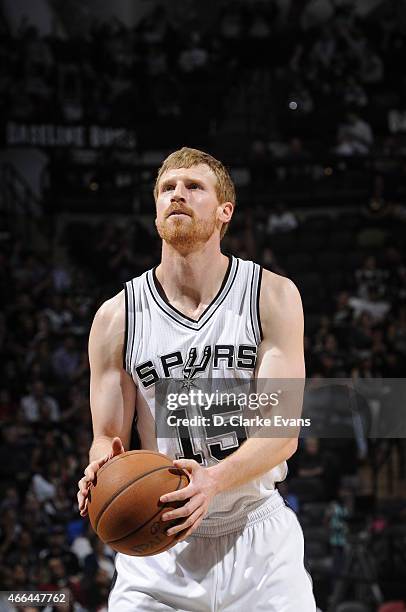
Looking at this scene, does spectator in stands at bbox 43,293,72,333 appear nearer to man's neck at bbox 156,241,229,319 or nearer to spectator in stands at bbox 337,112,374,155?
spectator in stands at bbox 337,112,374,155

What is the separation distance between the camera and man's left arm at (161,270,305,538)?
9.71 feet

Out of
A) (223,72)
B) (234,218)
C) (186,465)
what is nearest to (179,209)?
(186,465)

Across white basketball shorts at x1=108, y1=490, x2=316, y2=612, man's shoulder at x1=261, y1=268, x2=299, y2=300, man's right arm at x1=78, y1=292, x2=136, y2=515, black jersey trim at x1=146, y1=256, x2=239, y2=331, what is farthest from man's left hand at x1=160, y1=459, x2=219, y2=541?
man's shoulder at x1=261, y1=268, x2=299, y2=300

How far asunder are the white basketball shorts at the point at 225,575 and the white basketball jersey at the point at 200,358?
0.10 meters

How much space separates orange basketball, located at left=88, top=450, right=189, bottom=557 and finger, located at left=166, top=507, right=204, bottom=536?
0.02 meters

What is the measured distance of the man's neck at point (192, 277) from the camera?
11.7 feet

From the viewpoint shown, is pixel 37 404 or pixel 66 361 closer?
pixel 37 404

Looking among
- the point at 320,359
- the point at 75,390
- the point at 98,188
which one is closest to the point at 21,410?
the point at 75,390

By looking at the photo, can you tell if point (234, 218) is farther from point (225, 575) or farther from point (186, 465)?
point (186, 465)

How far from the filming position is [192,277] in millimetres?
3592

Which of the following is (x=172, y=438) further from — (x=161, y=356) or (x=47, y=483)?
(x=47, y=483)

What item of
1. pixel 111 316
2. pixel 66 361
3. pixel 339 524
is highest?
pixel 111 316

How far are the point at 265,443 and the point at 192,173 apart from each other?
38.4 inches

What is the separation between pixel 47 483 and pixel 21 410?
1.03 meters
